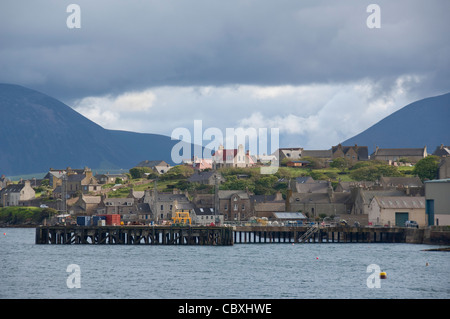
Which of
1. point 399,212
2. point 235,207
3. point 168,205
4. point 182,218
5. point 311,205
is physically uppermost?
point 168,205

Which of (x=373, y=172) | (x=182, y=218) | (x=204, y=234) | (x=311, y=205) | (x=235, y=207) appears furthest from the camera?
(x=373, y=172)

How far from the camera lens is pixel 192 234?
358 feet

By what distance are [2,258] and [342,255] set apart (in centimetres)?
3623

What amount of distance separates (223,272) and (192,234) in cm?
3312

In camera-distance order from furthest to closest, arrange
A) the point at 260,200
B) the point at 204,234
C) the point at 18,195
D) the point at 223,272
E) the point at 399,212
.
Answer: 1. the point at 18,195
2. the point at 260,200
3. the point at 399,212
4. the point at 204,234
5. the point at 223,272

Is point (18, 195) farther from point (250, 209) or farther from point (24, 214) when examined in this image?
point (250, 209)

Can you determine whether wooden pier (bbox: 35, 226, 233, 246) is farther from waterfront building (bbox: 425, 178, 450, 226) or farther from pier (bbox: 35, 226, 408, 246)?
waterfront building (bbox: 425, 178, 450, 226)

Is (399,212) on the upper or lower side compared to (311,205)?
lower

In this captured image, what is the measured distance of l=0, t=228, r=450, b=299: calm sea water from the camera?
63.3m
